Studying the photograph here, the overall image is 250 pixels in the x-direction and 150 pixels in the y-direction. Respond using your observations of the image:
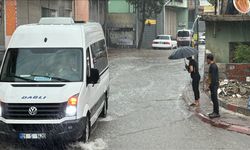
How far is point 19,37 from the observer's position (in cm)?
1057

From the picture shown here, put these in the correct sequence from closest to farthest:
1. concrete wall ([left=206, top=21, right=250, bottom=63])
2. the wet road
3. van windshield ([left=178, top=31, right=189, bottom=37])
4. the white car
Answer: the wet road < concrete wall ([left=206, top=21, right=250, bottom=63]) < the white car < van windshield ([left=178, top=31, right=189, bottom=37])

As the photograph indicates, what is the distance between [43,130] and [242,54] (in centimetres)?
1018

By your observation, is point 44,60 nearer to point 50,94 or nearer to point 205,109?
point 50,94

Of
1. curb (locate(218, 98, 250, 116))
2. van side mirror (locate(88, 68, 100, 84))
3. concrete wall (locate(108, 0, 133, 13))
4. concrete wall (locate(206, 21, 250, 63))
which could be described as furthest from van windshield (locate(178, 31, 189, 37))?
van side mirror (locate(88, 68, 100, 84))

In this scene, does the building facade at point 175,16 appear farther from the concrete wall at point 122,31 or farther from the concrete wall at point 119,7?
the concrete wall at point 122,31

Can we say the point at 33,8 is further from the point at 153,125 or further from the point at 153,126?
the point at 153,126

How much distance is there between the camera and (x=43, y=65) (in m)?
10.2

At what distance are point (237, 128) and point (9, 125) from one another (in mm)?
5407

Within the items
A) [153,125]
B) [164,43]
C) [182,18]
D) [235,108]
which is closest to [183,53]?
[235,108]

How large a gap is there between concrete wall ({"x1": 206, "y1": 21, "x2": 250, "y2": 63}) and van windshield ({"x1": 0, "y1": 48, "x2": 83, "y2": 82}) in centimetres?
985

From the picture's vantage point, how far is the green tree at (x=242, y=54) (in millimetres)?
17375

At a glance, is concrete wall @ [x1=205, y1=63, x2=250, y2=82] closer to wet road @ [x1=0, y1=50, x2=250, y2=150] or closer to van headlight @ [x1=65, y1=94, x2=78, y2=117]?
wet road @ [x1=0, y1=50, x2=250, y2=150]

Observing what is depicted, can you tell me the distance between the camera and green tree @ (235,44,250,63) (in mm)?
17375

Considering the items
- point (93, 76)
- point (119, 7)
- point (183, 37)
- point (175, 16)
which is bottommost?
point (183, 37)
